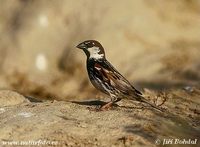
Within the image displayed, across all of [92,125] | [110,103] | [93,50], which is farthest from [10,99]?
[92,125]

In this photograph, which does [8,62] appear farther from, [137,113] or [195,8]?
[137,113]

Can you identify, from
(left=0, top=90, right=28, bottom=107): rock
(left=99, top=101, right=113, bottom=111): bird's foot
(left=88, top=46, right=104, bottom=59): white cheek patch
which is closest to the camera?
(left=99, top=101, right=113, bottom=111): bird's foot

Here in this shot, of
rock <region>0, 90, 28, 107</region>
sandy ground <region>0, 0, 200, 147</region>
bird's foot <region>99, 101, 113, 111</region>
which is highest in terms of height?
sandy ground <region>0, 0, 200, 147</region>

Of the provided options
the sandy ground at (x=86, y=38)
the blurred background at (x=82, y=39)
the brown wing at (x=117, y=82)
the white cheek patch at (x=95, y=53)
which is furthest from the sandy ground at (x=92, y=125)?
the blurred background at (x=82, y=39)

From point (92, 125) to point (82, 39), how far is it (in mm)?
8406

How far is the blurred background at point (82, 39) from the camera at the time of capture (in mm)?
16703

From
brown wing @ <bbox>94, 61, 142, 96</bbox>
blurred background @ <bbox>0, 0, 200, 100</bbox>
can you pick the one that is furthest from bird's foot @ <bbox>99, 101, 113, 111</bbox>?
blurred background @ <bbox>0, 0, 200, 100</bbox>

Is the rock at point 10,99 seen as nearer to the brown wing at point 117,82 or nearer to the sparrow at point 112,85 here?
the sparrow at point 112,85

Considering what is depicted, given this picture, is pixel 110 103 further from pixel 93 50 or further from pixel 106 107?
pixel 93 50

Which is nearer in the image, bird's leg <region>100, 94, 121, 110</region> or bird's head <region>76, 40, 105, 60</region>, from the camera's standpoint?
bird's leg <region>100, 94, 121, 110</region>

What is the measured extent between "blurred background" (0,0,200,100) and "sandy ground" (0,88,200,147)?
6.56 m

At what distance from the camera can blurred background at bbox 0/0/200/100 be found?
16.7 metres

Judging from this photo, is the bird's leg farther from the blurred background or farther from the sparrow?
the blurred background

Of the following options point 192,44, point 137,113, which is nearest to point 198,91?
point 137,113
